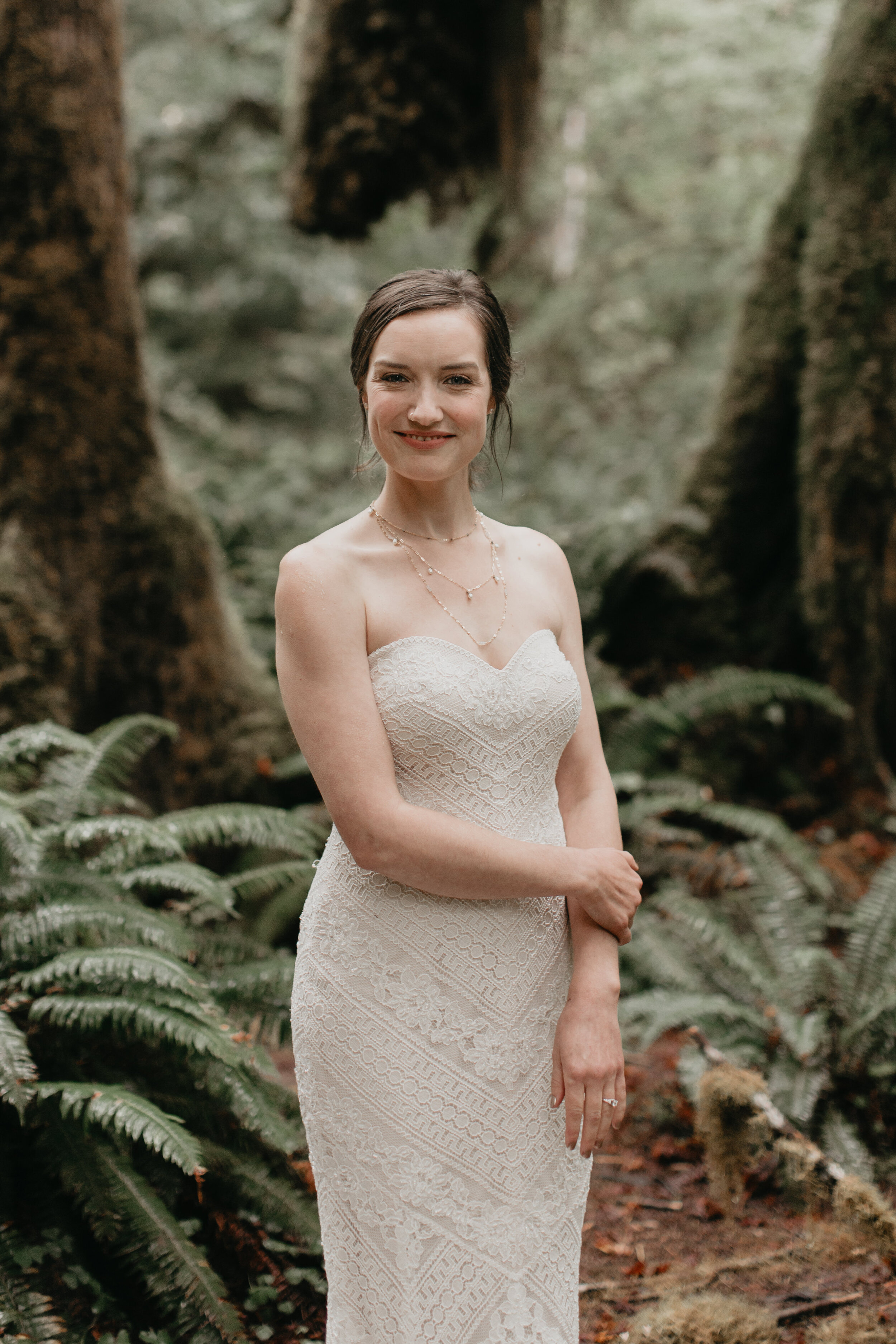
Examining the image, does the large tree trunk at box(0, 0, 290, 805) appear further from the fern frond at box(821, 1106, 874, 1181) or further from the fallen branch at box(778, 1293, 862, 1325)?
the fallen branch at box(778, 1293, 862, 1325)

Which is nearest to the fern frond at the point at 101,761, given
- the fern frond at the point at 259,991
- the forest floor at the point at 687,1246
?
the fern frond at the point at 259,991

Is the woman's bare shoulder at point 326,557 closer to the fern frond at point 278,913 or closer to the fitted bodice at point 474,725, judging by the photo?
the fitted bodice at point 474,725

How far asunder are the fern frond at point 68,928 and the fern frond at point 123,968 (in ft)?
0.38

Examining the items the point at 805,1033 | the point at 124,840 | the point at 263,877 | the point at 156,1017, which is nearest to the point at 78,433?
the point at 124,840

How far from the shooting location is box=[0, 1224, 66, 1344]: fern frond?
231 centimetres

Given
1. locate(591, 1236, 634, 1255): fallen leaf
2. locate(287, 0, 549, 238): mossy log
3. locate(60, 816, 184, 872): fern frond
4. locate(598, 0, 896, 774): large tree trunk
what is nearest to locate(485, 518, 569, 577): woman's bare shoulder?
locate(60, 816, 184, 872): fern frond

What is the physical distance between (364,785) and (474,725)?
0.24m

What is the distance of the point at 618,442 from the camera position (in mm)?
12078

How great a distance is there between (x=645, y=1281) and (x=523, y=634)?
211 centimetres

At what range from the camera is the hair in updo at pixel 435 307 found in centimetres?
189

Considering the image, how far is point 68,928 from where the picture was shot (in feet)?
9.69

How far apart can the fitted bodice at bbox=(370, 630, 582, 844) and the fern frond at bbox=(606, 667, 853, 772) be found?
12.0 ft

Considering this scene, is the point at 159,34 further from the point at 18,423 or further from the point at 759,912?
the point at 759,912

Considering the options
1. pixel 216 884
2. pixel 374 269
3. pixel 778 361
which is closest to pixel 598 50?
pixel 374 269
